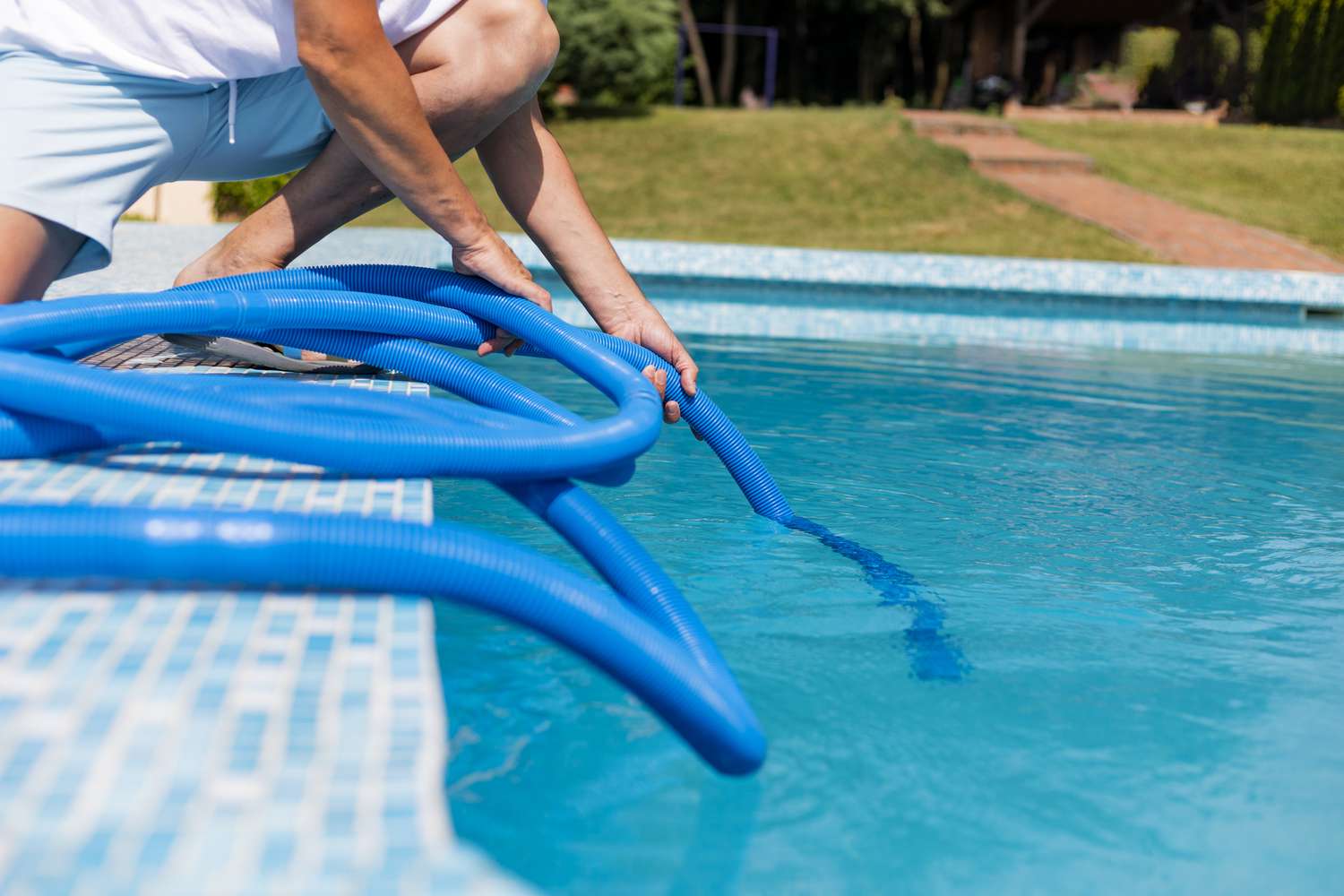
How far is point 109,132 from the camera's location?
254 centimetres

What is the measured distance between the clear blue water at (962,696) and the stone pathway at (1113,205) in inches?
379

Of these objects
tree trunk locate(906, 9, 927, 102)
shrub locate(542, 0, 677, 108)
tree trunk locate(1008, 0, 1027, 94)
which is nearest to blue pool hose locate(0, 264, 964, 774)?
shrub locate(542, 0, 677, 108)

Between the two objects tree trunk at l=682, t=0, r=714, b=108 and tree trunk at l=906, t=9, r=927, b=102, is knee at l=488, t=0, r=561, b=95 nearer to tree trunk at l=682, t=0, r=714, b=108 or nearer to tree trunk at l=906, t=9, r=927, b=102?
tree trunk at l=682, t=0, r=714, b=108

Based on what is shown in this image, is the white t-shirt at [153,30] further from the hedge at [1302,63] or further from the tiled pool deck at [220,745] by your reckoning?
the hedge at [1302,63]

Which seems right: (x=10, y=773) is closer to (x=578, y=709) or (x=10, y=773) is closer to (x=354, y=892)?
(x=354, y=892)

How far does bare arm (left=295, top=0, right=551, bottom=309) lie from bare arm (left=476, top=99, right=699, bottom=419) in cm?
34

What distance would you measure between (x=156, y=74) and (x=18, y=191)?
0.40m

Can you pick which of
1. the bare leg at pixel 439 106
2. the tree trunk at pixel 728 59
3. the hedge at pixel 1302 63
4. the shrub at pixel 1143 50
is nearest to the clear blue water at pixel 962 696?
the bare leg at pixel 439 106

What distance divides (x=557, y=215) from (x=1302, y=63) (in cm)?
2291

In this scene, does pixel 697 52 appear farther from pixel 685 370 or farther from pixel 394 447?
pixel 394 447

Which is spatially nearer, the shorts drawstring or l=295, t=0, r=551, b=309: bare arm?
l=295, t=0, r=551, b=309: bare arm

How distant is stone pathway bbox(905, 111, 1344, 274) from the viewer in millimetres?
12875

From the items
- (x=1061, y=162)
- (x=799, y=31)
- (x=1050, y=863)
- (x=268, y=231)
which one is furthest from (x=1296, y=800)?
(x=799, y=31)

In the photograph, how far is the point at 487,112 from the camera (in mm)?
2811
